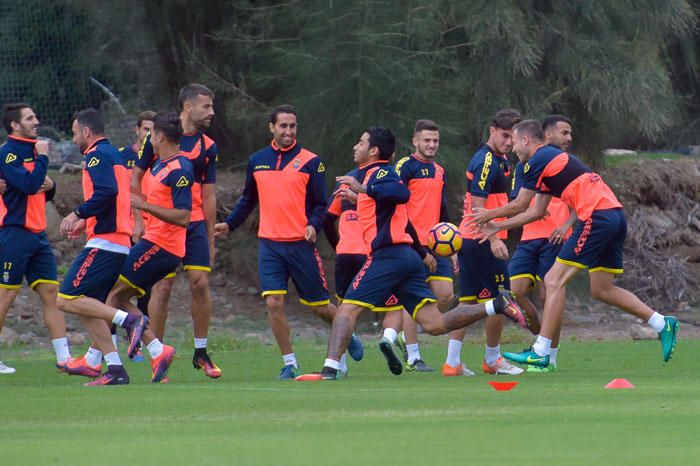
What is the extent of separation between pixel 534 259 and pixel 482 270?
4.47 ft

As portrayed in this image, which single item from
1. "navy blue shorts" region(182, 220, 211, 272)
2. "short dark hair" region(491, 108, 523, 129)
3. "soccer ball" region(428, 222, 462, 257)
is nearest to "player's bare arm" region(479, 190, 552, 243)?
"soccer ball" region(428, 222, 462, 257)

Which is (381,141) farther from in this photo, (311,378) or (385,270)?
(311,378)

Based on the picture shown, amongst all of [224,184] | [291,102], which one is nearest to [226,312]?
[224,184]

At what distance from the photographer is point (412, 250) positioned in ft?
41.7

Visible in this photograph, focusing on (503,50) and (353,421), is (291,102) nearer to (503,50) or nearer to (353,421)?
(503,50)

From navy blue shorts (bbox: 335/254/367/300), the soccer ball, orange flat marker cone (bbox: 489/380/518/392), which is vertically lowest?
orange flat marker cone (bbox: 489/380/518/392)

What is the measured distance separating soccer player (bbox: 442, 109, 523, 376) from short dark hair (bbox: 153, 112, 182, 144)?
9.44 ft

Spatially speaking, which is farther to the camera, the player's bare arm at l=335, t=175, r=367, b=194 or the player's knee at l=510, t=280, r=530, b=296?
the player's knee at l=510, t=280, r=530, b=296

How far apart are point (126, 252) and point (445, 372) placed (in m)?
3.27

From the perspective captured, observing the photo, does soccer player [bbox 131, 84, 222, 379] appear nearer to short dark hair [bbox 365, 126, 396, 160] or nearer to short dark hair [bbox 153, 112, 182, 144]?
short dark hair [bbox 153, 112, 182, 144]

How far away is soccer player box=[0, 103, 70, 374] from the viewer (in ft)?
45.9

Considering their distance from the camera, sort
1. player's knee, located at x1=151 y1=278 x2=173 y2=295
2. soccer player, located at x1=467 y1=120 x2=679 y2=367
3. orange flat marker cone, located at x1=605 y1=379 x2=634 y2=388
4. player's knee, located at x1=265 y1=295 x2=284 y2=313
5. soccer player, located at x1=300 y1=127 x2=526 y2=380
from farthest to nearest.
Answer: player's knee, located at x1=151 y1=278 x2=173 y2=295
player's knee, located at x1=265 y1=295 x2=284 y2=313
soccer player, located at x1=467 y1=120 x2=679 y2=367
soccer player, located at x1=300 y1=127 x2=526 y2=380
orange flat marker cone, located at x1=605 y1=379 x2=634 y2=388

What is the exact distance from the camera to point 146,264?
43.2 ft

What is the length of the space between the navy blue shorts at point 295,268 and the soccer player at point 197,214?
0.69 meters
